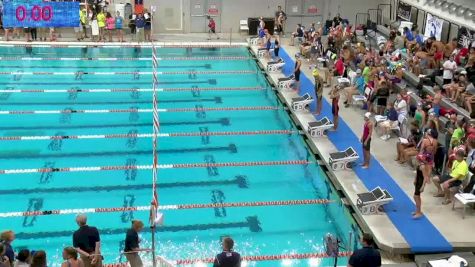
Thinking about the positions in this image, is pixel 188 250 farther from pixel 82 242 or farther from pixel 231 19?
pixel 231 19

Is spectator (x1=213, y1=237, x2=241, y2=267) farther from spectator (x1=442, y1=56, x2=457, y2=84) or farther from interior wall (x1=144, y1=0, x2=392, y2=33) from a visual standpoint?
interior wall (x1=144, y1=0, x2=392, y2=33)

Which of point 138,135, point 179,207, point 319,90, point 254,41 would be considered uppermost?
point 254,41

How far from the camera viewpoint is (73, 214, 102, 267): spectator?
718cm

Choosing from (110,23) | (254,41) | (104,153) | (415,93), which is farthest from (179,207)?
(110,23)

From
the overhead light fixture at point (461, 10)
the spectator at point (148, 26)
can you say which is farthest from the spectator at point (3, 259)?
the spectator at point (148, 26)

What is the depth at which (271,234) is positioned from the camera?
1003 centimetres

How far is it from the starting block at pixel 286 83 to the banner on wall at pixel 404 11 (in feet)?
27.3

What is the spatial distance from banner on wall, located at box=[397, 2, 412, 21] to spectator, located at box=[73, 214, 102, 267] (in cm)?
1900

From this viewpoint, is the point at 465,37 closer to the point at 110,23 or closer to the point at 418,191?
the point at 418,191

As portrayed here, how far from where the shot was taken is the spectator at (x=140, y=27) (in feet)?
76.6

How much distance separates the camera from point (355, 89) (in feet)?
52.9

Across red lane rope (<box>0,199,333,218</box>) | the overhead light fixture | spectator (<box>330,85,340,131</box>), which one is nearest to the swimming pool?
red lane rope (<box>0,199,333,218</box>)

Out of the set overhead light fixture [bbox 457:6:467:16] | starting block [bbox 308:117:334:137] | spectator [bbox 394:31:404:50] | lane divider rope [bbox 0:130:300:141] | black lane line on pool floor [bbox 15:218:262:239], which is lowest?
black lane line on pool floor [bbox 15:218:262:239]

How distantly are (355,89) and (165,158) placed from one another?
5955mm
